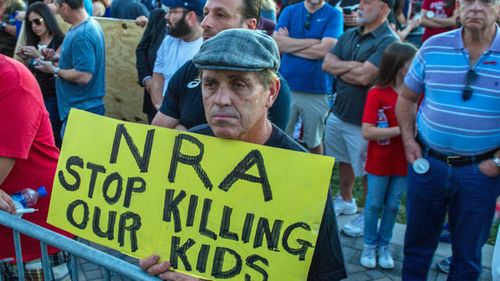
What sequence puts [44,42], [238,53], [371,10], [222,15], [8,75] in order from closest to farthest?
[238,53] < [8,75] < [222,15] < [371,10] < [44,42]

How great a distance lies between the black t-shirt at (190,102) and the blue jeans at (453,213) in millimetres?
1088

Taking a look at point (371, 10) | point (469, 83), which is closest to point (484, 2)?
point (469, 83)

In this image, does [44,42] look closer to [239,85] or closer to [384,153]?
[384,153]

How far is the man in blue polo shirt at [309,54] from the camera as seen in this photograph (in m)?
5.09

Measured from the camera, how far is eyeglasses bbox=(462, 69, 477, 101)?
9.48ft

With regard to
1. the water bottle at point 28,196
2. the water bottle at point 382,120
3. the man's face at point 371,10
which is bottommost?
the water bottle at point 382,120

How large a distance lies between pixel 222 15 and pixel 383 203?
6.91 feet

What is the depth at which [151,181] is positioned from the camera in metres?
1.82

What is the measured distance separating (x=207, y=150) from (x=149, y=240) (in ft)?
1.21

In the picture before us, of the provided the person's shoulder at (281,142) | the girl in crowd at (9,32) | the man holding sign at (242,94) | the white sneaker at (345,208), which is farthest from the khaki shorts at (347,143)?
the girl in crowd at (9,32)

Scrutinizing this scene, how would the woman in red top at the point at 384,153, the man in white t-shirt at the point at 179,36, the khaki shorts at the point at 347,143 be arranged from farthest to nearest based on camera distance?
the khaki shorts at the point at 347,143, the woman in red top at the point at 384,153, the man in white t-shirt at the point at 179,36

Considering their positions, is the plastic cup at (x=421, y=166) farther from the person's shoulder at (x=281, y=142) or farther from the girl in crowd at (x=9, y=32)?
the girl in crowd at (x=9, y=32)

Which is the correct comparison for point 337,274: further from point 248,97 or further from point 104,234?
point 104,234

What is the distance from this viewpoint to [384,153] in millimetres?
3865
